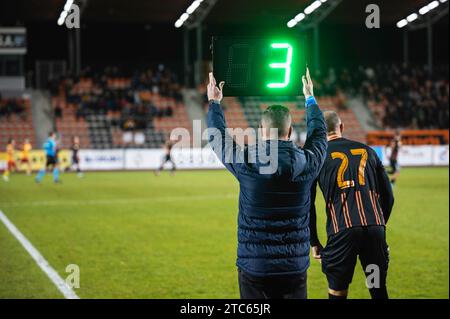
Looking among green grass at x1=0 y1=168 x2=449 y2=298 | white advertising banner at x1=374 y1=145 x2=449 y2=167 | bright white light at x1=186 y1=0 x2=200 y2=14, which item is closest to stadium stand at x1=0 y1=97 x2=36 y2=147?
green grass at x1=0 y1=168 x2=449 y2=298

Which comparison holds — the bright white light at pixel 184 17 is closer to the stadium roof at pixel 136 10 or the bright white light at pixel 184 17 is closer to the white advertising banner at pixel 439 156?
the stadium roof at pixel 136 10

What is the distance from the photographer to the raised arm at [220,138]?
4328 millimetres

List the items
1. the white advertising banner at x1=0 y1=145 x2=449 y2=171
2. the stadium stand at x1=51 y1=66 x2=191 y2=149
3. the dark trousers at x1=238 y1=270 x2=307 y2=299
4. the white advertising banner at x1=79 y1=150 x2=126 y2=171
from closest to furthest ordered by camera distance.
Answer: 1. the dark trousers at x1=238 y1=270 x2=307 y2=299
2. the white advertising banner at x1=79 y1=150 x2=126 y2=171
3. the white advertising banner at x1=0 y1=145 x2=449 y2=171
4. the stadium stand at x1=51 y1=66 x2=191 y2=149

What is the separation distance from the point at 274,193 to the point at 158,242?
9.25m

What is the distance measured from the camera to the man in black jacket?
4387 millimetres

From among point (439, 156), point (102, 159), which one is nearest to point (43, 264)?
point (102, 159)

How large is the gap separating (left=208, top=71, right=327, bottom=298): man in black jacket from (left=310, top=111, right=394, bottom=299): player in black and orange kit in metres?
0.98

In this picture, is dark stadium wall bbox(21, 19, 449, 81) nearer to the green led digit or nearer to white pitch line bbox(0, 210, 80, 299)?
white pitch line bbox(0, 210, 80, 299)

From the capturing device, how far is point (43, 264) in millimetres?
11016

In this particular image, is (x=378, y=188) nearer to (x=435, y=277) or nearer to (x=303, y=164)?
(x=303, y=164)

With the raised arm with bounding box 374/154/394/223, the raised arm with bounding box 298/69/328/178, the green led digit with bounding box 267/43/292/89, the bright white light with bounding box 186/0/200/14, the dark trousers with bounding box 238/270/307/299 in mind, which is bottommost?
the dark trousers with bounding box 238/270/307/299

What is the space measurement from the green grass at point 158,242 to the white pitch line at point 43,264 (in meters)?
0.11

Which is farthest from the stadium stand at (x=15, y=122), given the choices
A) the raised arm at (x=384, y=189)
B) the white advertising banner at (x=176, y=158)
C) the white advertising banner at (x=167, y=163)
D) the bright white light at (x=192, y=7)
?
the raised arm at (x=384, y=189)
